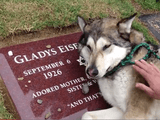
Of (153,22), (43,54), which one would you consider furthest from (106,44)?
(153,22)

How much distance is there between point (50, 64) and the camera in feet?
11.0

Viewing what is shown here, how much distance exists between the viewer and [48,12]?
4188mm

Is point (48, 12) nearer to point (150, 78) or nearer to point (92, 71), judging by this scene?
point (92, 71)

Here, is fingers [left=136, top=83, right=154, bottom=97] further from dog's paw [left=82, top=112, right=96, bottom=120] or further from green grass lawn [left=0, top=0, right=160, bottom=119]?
green grass lawn [left=0, top=0, right=160, bottom=119]

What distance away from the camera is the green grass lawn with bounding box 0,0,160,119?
380 centimetres

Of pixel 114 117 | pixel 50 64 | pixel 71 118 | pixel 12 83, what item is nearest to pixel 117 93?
pixel 114 117

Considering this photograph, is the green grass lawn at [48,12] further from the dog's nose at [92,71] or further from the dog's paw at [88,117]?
the dog's paw at [88,117]

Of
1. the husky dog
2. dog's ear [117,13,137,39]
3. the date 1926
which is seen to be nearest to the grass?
the husky dog

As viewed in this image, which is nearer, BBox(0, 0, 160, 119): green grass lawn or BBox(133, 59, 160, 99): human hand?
BBox(133, 59, 160, 99): human hand

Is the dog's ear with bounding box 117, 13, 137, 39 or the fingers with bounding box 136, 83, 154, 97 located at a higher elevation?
the dog's ear with bounding box 117, 13, 137, 39

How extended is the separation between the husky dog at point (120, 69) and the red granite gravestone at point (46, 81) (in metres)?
0.36

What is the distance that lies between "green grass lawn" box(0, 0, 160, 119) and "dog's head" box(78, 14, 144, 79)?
4.71 ft

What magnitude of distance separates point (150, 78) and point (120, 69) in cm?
49

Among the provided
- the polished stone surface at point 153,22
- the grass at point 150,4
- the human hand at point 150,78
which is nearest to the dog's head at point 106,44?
the human hand at point 150,78
